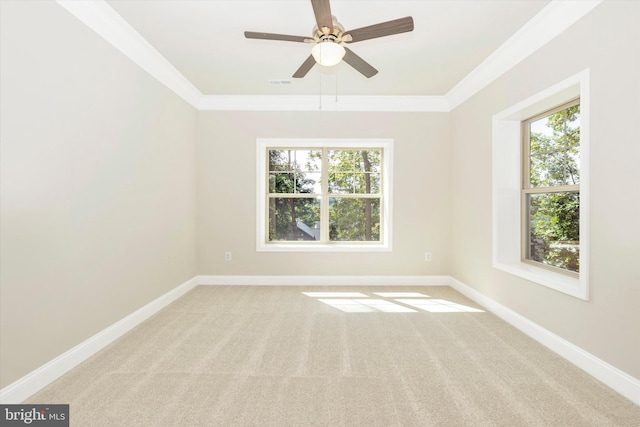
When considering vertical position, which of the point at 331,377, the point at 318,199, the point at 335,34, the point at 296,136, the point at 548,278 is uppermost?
the point at 335,34

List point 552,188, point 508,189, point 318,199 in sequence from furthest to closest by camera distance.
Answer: point 318,199, point 508,189, point 552,188

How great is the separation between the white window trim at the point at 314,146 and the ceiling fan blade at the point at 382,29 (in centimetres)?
251

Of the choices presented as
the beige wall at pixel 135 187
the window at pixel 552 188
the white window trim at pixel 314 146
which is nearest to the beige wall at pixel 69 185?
the beige wall at pixel 135 187

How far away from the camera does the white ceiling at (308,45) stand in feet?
8.41

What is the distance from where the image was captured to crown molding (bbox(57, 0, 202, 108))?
7.87ft

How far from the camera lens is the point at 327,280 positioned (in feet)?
15.5

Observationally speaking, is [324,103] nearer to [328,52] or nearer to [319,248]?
[319,248]

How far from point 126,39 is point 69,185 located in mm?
1487

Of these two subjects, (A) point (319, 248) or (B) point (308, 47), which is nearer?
(B) point (308, 47)

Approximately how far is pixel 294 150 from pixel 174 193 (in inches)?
73.4

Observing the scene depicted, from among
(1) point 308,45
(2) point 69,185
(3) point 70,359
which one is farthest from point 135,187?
(1) point 308,45

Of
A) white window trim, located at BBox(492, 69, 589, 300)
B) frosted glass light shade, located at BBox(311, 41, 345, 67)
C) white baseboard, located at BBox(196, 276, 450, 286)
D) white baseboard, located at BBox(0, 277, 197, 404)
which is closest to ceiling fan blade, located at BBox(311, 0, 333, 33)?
frosted glass light shade, located at BBox(311, 41, 345, 67)

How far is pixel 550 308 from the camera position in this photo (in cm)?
267

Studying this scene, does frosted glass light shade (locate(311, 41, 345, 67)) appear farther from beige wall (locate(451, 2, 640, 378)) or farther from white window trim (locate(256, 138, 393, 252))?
white window trim (locate(256, 138, 393, 252))
